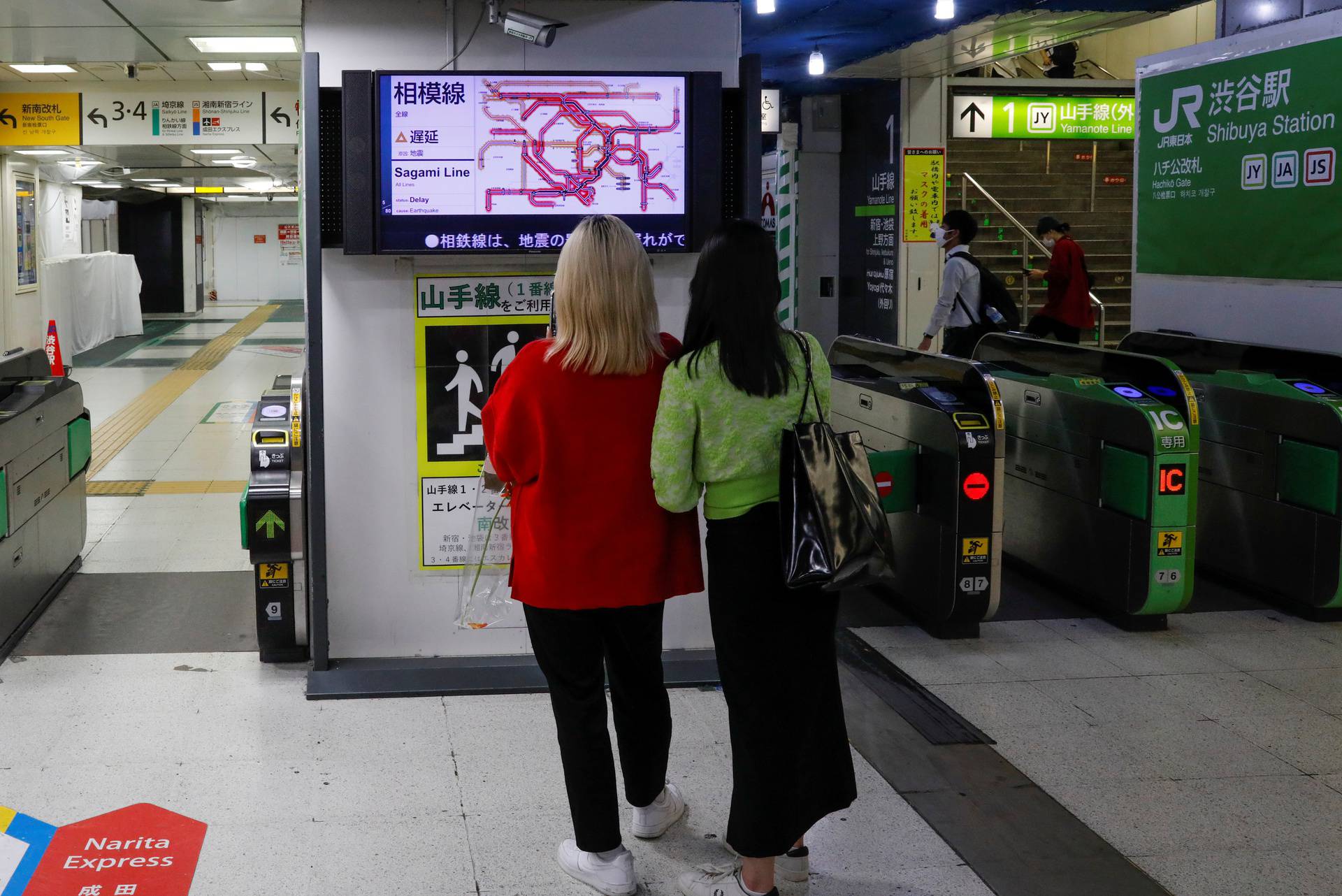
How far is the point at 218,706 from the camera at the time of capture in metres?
4.04

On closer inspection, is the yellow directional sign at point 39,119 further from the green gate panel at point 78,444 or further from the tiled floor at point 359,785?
the tiled floor at point 359,785

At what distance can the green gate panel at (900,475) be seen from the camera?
5180mm

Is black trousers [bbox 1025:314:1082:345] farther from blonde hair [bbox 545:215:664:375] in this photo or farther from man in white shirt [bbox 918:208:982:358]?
blonde hair [bbox 545:215:664:375]

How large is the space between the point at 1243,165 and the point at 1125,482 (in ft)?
6.75

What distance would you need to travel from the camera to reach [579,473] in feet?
8.80

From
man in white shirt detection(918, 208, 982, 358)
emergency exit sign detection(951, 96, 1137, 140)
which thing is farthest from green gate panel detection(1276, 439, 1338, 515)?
emergency exit sign detection(951, 96, 1137, 140)

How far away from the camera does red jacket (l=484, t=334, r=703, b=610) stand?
105 inches

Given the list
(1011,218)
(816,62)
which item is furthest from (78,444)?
(1011,218)

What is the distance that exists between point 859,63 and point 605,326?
8292mm

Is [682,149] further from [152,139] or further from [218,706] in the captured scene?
[152,139]

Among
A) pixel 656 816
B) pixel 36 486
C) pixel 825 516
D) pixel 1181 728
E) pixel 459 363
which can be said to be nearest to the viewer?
pixel 825 516

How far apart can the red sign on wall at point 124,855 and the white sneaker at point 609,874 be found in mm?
880

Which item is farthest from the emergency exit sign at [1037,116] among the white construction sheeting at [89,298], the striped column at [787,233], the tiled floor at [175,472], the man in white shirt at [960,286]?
the white construction sheeting at [89,298]

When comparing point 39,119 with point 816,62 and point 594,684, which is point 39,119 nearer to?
point 816,62
